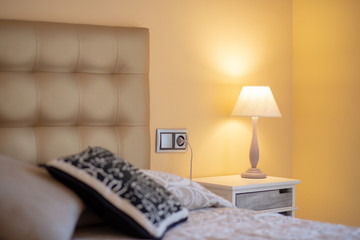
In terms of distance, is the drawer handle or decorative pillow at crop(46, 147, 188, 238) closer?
decorative pillow at crop(46, 147, 188, 238)

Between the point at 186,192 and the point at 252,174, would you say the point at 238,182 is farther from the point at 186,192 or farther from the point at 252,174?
the point at 186,192

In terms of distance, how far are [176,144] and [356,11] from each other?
1.35 meters

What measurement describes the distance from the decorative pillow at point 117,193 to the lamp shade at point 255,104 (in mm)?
1249

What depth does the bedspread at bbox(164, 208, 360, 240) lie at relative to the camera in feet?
5.18

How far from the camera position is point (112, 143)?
2.41m

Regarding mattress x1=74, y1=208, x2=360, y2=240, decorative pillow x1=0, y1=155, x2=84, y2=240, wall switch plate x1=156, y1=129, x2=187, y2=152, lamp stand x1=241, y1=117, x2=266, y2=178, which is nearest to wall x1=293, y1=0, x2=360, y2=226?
lamp stand x1=241, y1=117, x2=266, y2=178

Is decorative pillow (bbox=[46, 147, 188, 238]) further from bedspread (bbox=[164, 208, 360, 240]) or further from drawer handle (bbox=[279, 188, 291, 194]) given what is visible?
drawer handle (bbox=[279, 188, 291, 194])

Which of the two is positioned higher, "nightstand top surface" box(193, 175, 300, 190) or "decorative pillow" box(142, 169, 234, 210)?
"decorative pillow" box(142, 169, 234, 210)

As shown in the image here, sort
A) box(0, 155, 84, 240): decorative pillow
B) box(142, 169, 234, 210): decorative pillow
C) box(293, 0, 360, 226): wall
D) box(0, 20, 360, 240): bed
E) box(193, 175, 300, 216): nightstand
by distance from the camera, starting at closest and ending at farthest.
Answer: box(0, 155, 84, 240): decorative pillow
box(0, 20, 360, 240): bed
box(142, 169, 234, 210): decorative pillow
box(193, 175, 300, 216): nightstand
box(293, 0, 360, 226): wall

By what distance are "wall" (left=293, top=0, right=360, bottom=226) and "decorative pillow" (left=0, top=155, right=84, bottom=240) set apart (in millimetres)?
1986

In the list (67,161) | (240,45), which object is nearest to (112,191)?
(67,161)

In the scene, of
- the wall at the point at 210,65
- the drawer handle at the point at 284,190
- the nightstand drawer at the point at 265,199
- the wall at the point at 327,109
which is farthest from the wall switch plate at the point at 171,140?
the wall at the point at 327,109

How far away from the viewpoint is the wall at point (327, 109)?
9.91ft

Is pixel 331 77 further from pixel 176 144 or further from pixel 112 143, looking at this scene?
pixel 112 143
